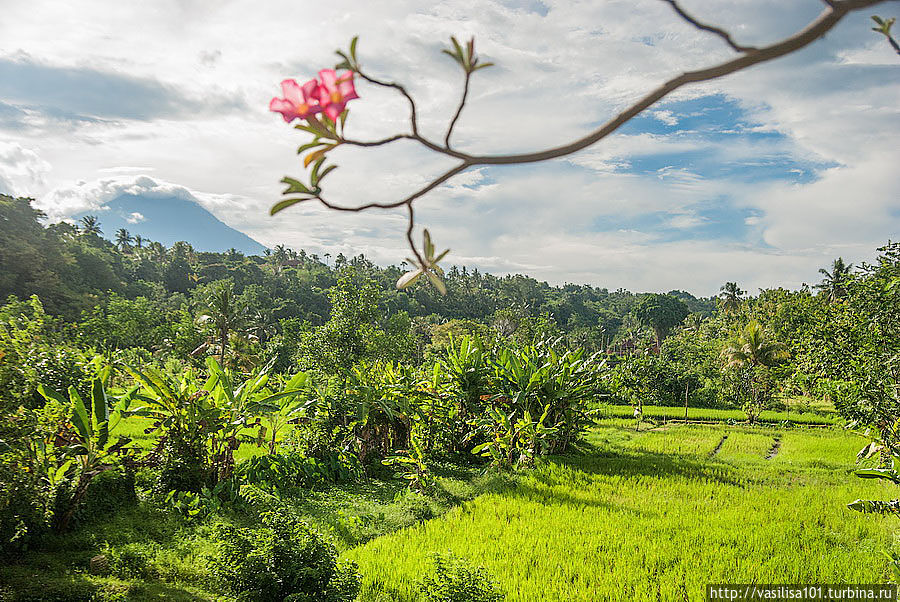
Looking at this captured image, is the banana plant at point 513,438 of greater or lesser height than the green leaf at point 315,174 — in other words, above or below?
below

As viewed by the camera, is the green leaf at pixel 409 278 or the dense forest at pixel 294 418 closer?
the green leaf at pixel 409 278

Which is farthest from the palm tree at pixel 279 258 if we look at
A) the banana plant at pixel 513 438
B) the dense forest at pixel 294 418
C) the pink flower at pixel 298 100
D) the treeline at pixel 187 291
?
the pink flower at pixel 298 100

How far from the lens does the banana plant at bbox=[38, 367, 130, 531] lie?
4.12m

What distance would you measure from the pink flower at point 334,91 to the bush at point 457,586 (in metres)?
2.63

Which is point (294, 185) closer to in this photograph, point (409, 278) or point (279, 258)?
point (409, 278)

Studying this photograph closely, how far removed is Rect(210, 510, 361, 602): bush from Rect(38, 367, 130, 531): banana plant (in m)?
1.89

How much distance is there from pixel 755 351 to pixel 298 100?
23.6 m

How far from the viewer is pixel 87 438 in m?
4.32

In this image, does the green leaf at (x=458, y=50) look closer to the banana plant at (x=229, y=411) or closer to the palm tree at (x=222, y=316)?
the banana plant at (x=229, y=411)

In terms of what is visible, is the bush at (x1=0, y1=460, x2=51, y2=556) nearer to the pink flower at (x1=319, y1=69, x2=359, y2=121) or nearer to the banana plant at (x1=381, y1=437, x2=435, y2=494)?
the banana plant at (x1=381, y1=437, x2=435, y2=494)

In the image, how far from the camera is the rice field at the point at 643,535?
3455mm

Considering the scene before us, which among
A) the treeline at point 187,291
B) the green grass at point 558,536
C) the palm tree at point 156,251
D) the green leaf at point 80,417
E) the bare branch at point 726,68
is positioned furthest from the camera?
the palm tree at point 156,251

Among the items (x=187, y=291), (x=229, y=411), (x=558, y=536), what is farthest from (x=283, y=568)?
(x=187, y=291)

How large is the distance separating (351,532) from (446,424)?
3320 mm
